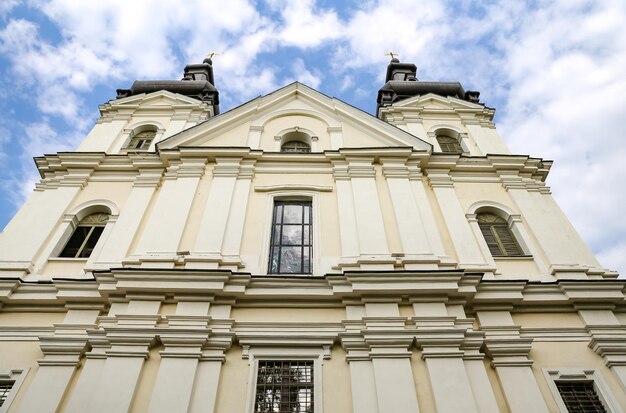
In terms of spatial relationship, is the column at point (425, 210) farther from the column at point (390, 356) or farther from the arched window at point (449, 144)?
the arched window at point (449, 144)

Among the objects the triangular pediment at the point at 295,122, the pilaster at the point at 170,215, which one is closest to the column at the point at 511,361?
the triangular pediment at the point at 295,122

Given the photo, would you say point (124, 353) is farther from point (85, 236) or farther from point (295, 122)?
point (295, 122)

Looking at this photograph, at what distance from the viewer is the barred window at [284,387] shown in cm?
867

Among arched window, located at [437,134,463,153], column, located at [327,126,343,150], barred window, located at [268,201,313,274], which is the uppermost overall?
arched window, located at [437,134,463,153]

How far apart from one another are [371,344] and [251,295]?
2.63 metres

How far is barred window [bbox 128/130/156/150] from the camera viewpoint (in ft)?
55.9

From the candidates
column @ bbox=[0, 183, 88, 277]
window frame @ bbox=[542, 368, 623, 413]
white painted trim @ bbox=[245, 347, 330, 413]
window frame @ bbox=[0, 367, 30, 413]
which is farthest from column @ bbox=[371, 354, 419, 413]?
column @ bbox=[0, 183, 88, 277]

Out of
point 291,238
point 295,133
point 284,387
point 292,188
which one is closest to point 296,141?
point 295,133

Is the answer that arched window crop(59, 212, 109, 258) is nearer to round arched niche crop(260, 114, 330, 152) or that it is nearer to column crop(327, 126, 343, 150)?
round arched niche crop(260, 114, 330, 152)

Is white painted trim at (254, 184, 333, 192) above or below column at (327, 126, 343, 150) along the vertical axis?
below

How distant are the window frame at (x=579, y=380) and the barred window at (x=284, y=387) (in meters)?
4.41

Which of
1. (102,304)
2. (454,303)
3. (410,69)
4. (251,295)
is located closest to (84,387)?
(102,304)

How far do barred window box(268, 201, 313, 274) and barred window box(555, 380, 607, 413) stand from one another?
5626 millimetres

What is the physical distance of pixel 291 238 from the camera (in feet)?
40.3
